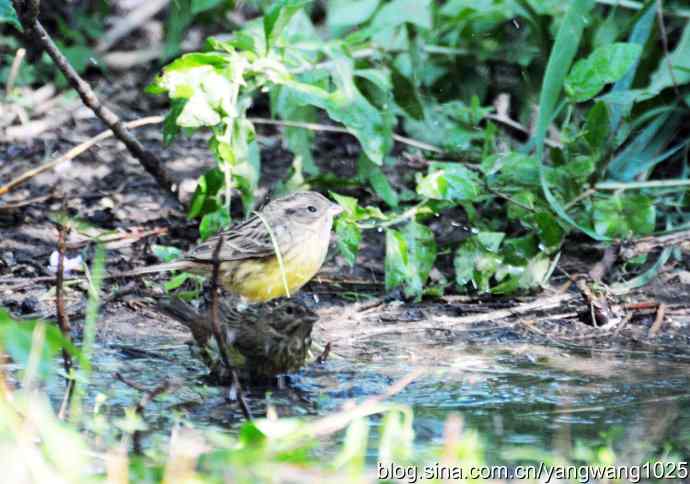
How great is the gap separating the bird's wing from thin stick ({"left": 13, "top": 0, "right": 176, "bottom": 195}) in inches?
34.0

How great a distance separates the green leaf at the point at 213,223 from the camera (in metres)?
5.89

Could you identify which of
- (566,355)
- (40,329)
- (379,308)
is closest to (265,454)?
(40,329)

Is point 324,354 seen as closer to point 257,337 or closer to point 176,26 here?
point 257,337

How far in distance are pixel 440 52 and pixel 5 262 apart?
2.97 metres

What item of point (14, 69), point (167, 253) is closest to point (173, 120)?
point (167, 253)

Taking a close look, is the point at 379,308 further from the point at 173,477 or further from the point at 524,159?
the point at 173,477

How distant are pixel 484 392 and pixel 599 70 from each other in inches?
81.6

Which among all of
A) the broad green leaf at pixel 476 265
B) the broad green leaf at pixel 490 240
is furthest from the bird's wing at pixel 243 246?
the broad green leaf at pixel 490 240

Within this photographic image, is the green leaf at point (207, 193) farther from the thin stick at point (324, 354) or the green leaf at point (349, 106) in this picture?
the thin stick at point (324, 354)

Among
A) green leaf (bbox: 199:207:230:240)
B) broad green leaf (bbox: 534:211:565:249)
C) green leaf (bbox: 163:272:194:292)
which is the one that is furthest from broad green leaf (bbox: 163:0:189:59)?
broad green leaf (bbox: 534:211:565:249)

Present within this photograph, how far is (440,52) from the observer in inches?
296

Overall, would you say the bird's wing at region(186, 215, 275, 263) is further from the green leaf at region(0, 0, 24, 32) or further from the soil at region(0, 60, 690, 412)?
the green leaf at region(0, 0, 24, 32)

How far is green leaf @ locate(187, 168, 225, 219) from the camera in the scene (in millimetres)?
5941

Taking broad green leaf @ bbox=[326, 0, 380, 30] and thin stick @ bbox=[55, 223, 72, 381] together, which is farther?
broad green leaf @ bbox=[326, 0, 380, 30]
